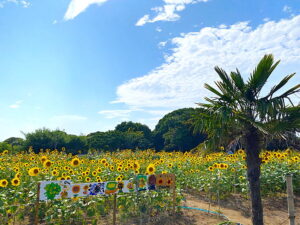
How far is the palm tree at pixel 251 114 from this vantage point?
484cm

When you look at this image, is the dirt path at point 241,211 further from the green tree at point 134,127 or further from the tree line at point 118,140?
the green tree at point 134,127

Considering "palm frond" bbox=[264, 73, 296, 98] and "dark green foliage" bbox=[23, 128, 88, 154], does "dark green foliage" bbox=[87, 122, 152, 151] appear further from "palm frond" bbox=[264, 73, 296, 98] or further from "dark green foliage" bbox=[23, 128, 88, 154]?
"palm frond" bbox=[264, 73, 296, 98]

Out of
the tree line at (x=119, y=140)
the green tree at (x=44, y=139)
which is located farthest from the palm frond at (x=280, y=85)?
the green tree at (x=44, y=139)

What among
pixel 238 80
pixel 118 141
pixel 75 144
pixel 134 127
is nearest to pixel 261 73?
pixel 238 80

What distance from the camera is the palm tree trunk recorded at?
5.20m

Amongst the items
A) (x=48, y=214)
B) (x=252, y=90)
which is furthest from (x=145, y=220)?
(x=252, y=90)

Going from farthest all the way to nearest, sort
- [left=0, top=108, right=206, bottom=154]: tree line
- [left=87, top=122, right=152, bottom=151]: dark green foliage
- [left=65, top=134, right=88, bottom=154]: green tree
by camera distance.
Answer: [left=87, top=122, right=152, bottom=151]: dark green foliage, [left=65, top=134, right=88, bottom=154]: green tree, [left=0, top=108, right=206, bottom=154]: tree line

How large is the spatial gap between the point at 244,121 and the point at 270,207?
12.6ft

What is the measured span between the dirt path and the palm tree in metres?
1.26

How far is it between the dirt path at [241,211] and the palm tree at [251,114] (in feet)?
4.14

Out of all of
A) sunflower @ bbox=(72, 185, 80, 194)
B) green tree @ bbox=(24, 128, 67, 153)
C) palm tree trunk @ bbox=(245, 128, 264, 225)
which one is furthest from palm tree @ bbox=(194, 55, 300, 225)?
green tree @ bbox=(24, 128, 67, 153)

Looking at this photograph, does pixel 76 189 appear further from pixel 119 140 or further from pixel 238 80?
pixel 119 140

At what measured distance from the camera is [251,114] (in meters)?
5.22

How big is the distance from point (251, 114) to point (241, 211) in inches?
127
